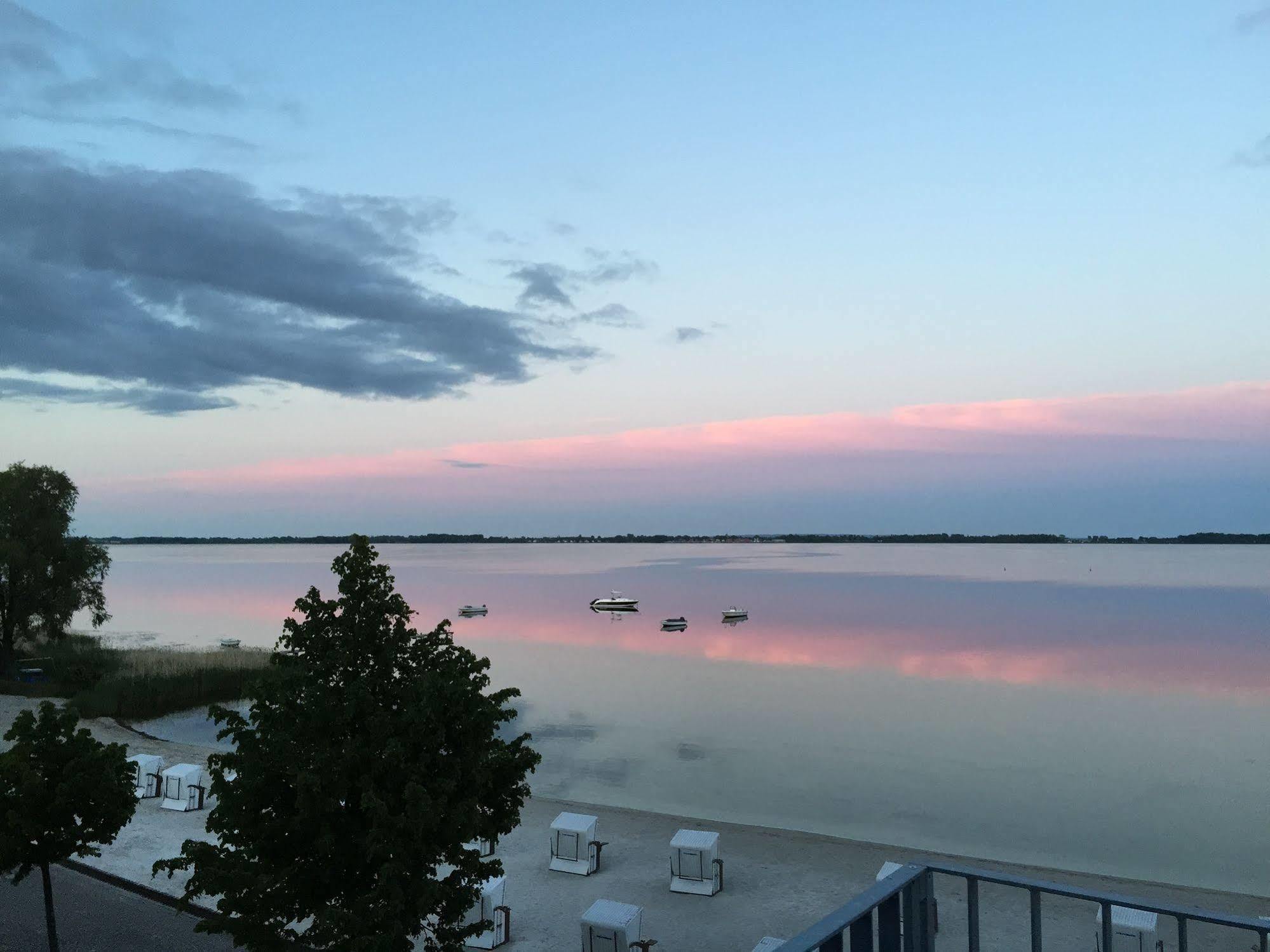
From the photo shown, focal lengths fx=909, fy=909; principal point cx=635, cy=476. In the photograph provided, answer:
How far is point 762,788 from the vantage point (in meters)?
34.5

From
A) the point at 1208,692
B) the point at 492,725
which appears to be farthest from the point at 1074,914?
the point at 1208,692

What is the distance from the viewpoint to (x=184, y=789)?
23.8m

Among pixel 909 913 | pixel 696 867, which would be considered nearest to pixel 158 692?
pixel 696 867

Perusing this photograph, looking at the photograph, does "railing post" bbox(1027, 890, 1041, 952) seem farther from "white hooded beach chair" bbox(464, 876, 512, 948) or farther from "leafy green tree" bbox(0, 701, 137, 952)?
"leafy green tree" bbox(0, 701, 137, 952)

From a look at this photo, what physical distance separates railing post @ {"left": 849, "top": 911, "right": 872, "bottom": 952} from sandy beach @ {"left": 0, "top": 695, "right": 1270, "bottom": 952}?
11862 mm

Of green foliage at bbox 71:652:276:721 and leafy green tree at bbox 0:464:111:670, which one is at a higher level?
leafy green tree at bbox 0:464:111:670

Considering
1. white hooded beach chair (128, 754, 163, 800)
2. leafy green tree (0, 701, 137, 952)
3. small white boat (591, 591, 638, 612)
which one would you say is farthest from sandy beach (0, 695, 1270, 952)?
small white boat (591, 591, 638, 612)

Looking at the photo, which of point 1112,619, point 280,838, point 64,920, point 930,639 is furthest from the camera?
point 1112,619

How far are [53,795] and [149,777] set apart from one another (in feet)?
43.1

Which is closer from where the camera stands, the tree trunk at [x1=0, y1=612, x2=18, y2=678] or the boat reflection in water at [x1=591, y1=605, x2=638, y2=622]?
the tree trunk at [x1=0, y1=612, x2=18, y2=678]

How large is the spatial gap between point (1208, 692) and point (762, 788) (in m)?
37.7

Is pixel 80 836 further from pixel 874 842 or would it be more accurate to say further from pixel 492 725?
pixel 874 842

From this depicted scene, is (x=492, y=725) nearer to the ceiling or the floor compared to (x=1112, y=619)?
nearer to the ceiling

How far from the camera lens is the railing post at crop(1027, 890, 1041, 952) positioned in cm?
426
